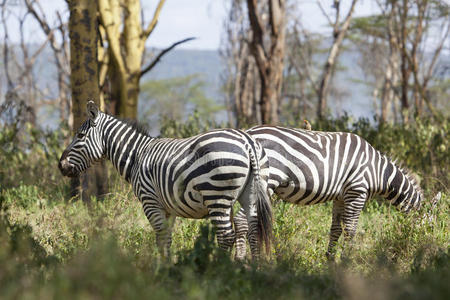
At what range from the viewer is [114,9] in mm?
10453

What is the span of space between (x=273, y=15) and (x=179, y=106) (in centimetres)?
4939

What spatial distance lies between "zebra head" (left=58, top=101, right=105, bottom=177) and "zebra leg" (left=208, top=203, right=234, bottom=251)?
5.19ft

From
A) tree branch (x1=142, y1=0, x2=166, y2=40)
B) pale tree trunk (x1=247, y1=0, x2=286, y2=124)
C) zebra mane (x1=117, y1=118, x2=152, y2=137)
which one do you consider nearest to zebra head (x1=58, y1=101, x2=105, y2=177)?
zebra mane (x1=117, y1=118, x2=152, y2=137)

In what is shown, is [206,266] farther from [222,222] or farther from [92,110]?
[92,110]

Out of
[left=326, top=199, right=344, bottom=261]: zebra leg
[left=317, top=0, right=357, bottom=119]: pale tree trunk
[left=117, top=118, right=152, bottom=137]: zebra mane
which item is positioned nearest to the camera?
[left=117, top=118, right=152, bottom=137]: zebra mane

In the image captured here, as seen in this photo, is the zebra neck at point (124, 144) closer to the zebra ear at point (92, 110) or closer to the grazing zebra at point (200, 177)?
the grazing zebra at point (200, 177)

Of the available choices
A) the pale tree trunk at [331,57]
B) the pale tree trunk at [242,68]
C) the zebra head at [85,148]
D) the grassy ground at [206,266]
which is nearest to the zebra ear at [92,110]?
the zebra head at [85,148]

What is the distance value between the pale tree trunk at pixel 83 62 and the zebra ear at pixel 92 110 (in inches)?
110

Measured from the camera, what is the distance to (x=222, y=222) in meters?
4.57

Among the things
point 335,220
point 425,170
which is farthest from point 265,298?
point 425,170

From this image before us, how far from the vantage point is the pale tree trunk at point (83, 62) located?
8148 millimetres

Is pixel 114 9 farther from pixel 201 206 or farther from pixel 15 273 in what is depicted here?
pixel 15 273

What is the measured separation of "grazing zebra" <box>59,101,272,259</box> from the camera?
176 inches

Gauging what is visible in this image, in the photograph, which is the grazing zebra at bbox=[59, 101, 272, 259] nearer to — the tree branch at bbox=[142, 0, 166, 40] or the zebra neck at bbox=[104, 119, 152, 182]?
the zebra neck at bbox=[104, 119, 152, 182]
